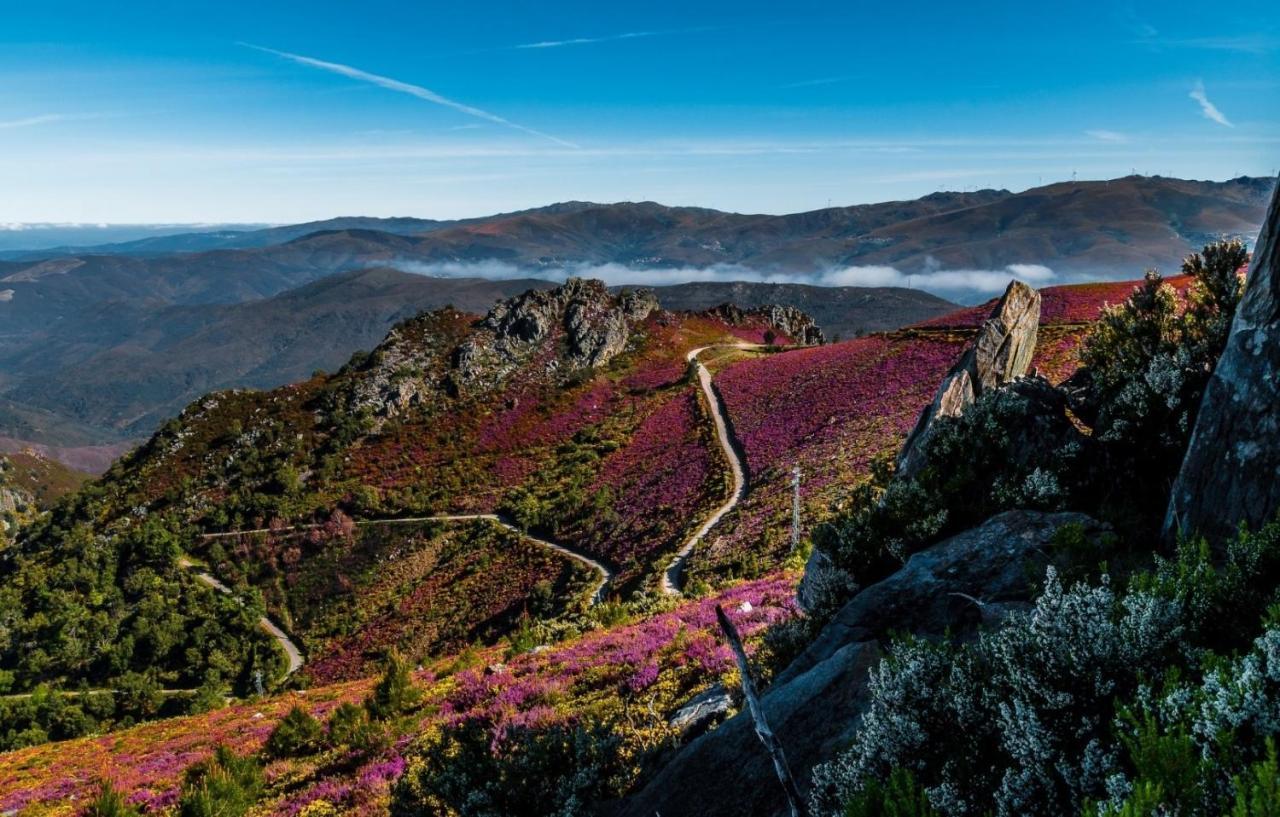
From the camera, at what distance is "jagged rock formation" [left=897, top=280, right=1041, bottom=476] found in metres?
16.2

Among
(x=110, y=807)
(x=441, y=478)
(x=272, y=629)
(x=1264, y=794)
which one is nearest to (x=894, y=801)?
(x=1264, y=794)

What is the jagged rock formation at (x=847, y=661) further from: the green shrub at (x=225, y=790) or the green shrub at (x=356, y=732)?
the green shrub at (x=356, y=732)

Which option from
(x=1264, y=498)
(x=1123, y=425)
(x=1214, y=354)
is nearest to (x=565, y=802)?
(x=1264, y=498)

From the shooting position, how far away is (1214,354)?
10633mm

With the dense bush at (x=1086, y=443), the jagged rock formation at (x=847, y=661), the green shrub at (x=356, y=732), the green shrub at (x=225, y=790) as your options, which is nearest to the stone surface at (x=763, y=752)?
the jagged rock formation at (x=847, y=661)

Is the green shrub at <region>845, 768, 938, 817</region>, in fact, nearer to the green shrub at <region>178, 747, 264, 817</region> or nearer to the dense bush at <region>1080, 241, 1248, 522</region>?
the dense bush at <region>1080, 241, 1248, 522</region>

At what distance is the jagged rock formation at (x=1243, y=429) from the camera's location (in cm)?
741

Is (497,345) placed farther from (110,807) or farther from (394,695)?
(110,807)

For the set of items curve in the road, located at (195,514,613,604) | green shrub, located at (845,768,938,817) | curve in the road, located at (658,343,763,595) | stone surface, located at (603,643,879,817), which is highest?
green shrub, located at (845,768,938,817)

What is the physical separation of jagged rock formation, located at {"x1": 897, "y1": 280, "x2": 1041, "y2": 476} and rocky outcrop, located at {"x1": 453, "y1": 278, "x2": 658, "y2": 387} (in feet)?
289

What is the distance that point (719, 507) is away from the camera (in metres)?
50.2

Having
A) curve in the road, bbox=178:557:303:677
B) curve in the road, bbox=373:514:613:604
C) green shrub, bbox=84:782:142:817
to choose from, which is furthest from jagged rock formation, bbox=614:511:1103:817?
curve in the road, bbox=178:557:303:677

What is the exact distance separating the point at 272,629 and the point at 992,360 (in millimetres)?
64366

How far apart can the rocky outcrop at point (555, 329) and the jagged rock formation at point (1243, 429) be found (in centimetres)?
→ 9638
